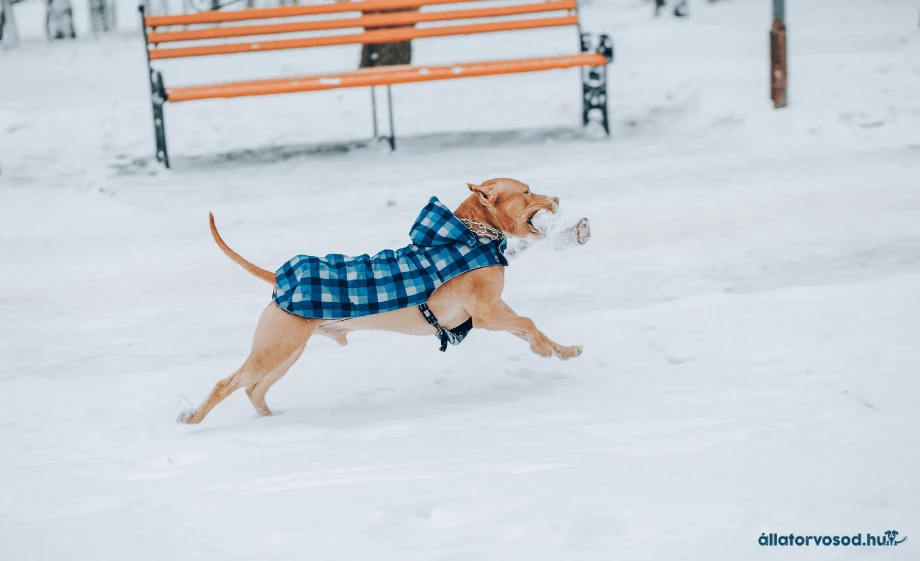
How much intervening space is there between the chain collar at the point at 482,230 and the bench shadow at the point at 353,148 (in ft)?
13.4

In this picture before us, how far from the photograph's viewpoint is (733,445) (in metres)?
3.10

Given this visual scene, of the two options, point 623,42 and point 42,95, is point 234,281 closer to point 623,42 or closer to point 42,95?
point 42,95

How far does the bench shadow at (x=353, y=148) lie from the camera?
756 centimetres

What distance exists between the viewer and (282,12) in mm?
7871

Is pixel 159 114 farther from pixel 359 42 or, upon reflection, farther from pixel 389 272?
pixel 389 272

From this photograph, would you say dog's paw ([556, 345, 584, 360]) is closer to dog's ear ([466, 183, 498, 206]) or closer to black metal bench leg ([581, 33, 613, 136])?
dog's ear ([466, 183, 498, 206])

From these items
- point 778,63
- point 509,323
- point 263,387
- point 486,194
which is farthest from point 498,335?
point 778,63

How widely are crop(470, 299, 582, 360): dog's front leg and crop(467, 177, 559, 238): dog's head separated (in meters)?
0.28

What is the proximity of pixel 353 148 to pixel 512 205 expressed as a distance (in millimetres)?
4520

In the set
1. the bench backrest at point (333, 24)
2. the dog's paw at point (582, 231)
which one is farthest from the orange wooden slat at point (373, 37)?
the dog's paw at point (582, 231)

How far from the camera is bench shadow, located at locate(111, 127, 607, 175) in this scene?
7.56m

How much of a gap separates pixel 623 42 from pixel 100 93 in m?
5.46

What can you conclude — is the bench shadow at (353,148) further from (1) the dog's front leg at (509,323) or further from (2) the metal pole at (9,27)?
(2) the metal pole at (9,27)

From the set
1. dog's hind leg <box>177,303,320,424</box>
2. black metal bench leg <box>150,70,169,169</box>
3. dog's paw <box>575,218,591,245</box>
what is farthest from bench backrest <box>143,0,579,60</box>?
dog's hind leg <box>177,303,320,424</box>
